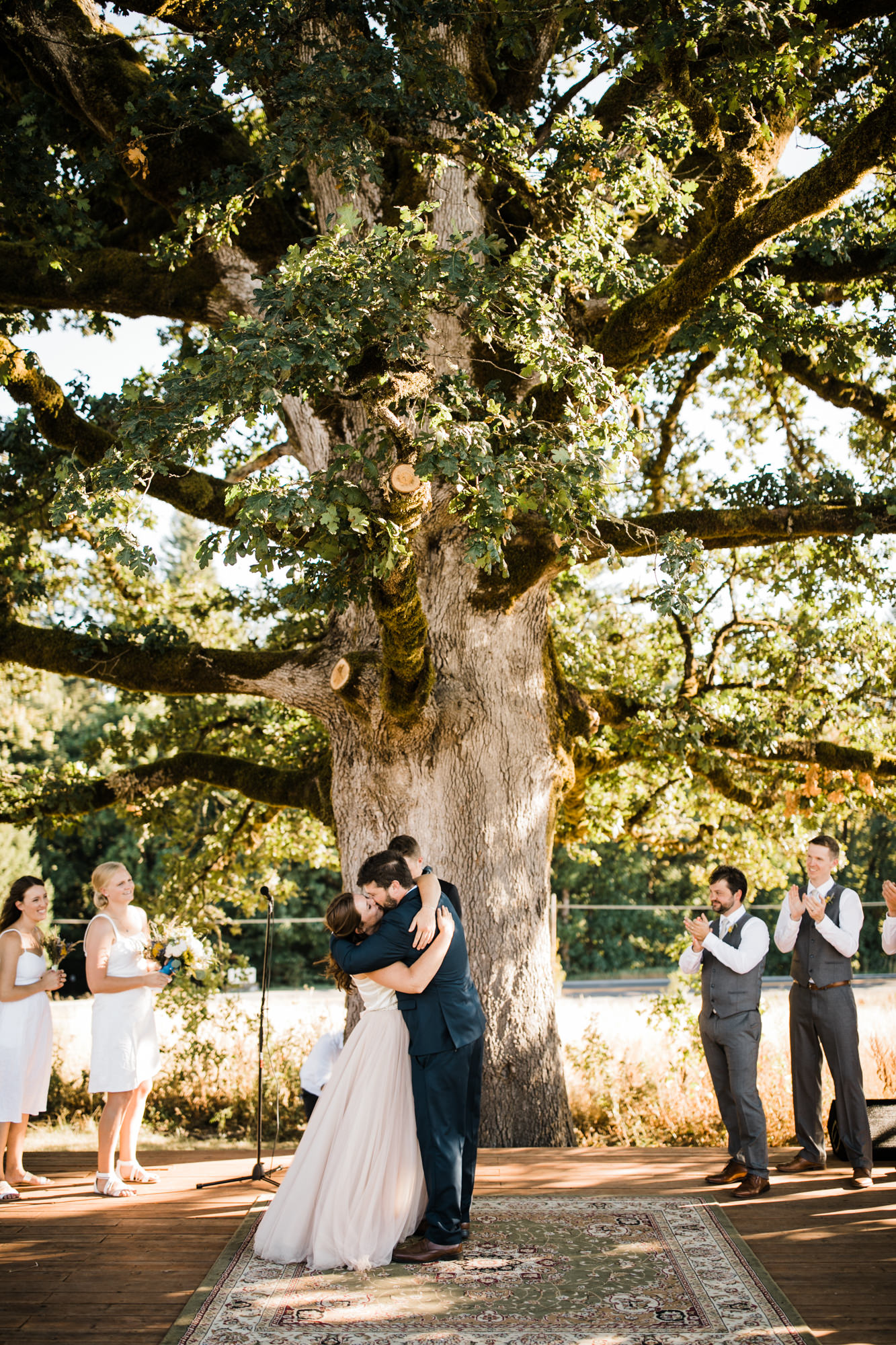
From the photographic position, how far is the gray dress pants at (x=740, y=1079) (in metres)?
5.26

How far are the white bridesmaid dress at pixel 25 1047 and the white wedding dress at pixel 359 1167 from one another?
176cm

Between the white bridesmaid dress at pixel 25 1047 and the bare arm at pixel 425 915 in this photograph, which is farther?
the white bridesmaid dress at pixel 25 1047

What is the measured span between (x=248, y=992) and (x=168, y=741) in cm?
1738

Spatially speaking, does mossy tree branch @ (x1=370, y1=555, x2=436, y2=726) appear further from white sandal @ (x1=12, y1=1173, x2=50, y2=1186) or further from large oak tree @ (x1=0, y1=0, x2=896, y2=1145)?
white sandal @ (x1=12, y1=1173, x2=50, y2=1186)

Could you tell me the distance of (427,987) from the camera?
178 inches

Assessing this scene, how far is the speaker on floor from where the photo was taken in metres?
5.79

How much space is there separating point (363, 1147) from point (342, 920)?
937mm

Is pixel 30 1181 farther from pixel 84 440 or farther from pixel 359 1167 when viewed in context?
pixel 84 440

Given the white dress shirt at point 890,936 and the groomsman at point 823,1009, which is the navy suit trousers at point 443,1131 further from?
the white dress shirt at point 890,936

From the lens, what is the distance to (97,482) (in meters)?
4.75

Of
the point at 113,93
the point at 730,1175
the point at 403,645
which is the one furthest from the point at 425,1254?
the point at 113,93

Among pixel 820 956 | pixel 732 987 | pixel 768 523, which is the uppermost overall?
pixel 768 523

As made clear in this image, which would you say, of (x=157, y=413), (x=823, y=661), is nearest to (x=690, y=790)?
(x=823, y=661)

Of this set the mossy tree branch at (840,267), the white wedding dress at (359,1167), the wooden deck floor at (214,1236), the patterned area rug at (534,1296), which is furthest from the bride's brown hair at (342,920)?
the mossy tree branch at (840,267)
